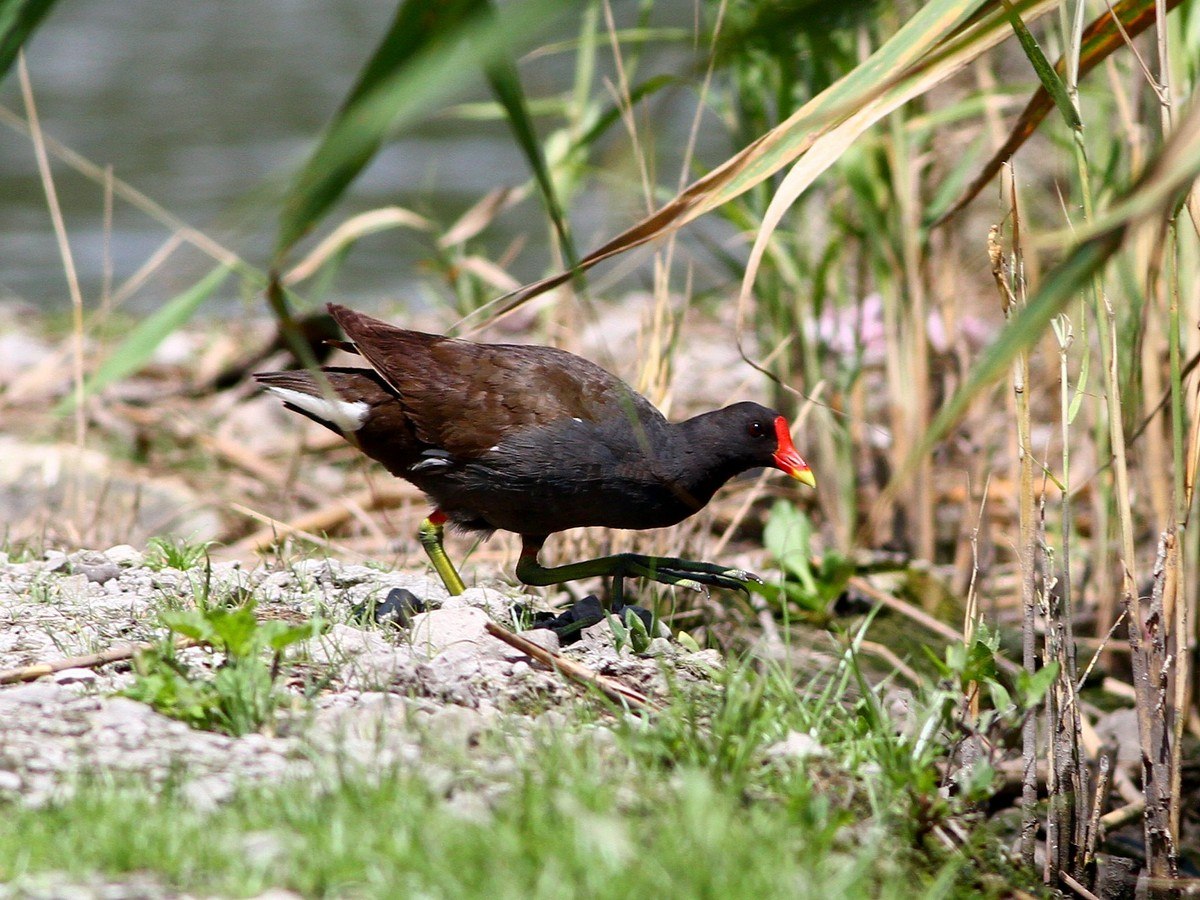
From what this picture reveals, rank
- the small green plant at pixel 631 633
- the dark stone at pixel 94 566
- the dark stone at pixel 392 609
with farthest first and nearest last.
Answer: the dark stone at pixel 94 566 → the dark stone at pixel 392 609 → the small green plant at pixel 631 633

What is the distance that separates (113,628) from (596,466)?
1182 millimetres

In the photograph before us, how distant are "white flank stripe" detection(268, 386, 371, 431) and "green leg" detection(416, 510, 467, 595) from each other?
0.32 meters

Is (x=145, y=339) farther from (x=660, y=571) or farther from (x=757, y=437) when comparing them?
(x=757, y=437)

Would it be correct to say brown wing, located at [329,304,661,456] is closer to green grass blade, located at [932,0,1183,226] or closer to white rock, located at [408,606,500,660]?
white rock, located at [408,606,500,660]

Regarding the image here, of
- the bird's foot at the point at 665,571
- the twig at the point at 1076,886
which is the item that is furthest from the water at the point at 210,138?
the twig at the point at 1076,886

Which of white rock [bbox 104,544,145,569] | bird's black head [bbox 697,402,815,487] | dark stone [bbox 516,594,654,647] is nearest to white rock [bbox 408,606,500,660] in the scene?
dark stone [bbox 516,594,654,647]

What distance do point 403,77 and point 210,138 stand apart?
1277cm

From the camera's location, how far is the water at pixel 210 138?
10258mm

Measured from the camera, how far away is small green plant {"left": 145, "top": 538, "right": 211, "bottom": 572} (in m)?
3.36

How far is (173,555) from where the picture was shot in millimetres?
3383

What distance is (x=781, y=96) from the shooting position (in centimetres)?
421

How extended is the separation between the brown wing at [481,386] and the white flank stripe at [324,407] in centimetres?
12

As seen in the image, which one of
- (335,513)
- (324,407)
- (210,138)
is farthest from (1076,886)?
(210,138)

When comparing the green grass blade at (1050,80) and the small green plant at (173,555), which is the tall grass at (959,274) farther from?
the small green plant at (173,555)
